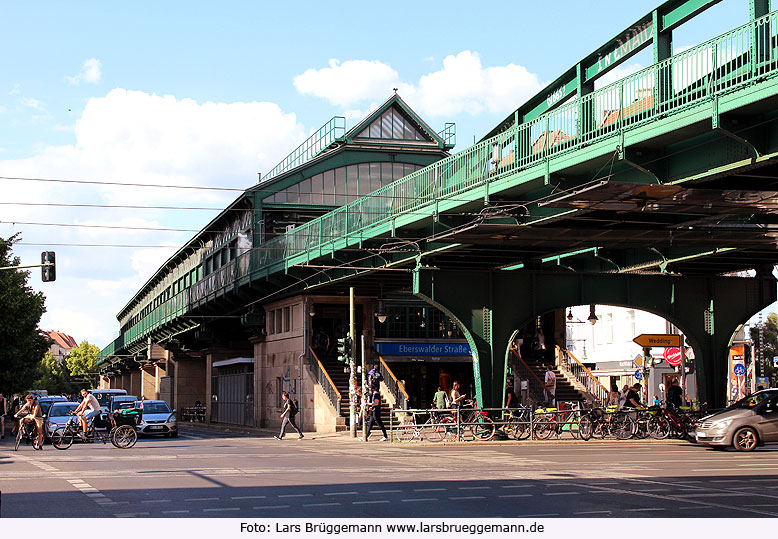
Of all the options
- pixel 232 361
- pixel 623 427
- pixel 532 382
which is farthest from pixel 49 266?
pixel 232 361

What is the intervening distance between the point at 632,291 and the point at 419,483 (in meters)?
21.2

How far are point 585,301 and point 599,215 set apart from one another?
1062cm

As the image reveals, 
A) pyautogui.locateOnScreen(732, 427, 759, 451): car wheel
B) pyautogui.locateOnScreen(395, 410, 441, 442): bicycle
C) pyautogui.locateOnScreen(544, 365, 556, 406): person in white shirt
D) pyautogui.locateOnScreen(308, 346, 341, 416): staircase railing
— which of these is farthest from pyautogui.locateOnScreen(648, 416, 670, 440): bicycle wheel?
pyautogui.locateOnScreen(308, 346, 341, 416): staircase railing

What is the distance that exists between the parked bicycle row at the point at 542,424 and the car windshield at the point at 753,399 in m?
4.30

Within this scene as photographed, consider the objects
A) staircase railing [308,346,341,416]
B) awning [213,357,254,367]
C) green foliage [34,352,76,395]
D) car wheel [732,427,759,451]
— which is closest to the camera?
car wheel [732,427,759,451]

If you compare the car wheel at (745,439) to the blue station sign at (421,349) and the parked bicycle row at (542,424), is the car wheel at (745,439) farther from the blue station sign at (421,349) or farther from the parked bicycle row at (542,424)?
the blue station sign at (421,349)

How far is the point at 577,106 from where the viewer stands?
22.8m

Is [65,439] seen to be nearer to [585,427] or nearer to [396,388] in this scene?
[585,427]

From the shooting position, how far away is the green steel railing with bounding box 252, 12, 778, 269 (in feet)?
58.5

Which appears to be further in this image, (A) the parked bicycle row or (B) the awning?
(B) the awning

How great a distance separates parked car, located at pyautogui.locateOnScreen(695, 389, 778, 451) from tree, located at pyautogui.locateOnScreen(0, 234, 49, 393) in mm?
37421

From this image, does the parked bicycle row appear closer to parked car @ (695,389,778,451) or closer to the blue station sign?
parked car @ (695,389,778,451)

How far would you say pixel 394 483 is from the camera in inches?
672
